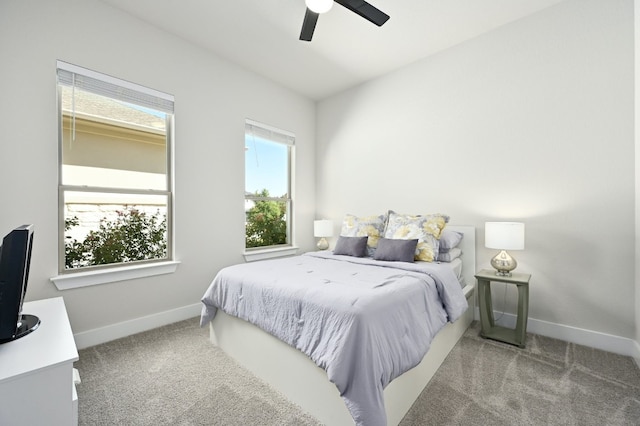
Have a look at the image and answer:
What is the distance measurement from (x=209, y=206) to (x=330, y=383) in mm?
2385

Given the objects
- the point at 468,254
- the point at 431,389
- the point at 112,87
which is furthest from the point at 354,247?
the point at 112,87

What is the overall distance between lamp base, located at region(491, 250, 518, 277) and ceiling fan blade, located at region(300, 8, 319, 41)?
8.50 feet

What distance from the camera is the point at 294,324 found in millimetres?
1699

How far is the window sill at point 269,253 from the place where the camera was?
11.9 feet

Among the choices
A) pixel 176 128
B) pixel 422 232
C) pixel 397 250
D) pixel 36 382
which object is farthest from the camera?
pixel 176 128

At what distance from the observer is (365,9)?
217 cm

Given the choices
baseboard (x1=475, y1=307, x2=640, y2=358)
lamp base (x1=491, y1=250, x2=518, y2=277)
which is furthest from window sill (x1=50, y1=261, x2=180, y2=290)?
baseboard (x1=475, y1=307, x2=640, y2=358)

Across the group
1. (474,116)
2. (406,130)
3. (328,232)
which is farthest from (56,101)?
(474,116)

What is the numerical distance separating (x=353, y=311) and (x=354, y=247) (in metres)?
1.59

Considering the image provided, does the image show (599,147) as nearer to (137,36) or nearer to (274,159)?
(274,159)

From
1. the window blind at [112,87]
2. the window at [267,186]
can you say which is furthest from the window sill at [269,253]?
the window blind at [112,87]

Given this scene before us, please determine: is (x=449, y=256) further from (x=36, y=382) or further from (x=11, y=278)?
(x=11, y=278)

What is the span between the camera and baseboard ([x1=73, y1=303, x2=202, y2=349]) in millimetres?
2365

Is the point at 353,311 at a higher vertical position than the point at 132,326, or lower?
higher
